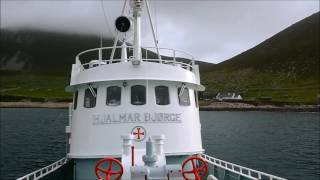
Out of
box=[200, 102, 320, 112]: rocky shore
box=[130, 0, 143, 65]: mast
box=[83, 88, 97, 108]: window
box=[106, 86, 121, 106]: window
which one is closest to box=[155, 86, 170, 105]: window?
box=[106, 86, 121, 106]: window

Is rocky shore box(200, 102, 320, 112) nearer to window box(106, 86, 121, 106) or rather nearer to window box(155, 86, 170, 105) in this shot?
window box(155, 86, 170, 105)

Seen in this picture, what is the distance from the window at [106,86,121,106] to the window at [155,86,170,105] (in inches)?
57.6

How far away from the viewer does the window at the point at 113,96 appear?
1407 centimetres

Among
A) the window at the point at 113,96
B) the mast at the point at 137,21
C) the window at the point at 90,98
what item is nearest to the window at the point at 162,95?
the window at the point at 113,96

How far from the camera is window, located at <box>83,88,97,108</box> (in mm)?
14506

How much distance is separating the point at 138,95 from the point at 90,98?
6.63ft

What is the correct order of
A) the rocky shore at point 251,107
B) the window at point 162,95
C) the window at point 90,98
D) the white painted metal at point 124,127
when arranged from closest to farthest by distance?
the white painted metal at point 124,127, the window at point 162,95, the window at point 90,98, the rocky shore at point 251,107

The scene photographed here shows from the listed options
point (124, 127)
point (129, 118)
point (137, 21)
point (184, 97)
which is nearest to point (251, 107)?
point (184, 97)

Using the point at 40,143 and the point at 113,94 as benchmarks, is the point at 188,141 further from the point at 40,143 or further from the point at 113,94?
the point at 40,143

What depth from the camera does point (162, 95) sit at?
1443 cm

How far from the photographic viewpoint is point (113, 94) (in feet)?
46.5

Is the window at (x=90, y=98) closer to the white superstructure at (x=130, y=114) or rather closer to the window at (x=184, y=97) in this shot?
the white superstructure at (x=130, y=114)

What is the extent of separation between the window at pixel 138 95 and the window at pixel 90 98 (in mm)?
1533

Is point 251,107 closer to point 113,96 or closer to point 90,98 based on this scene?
point 90,98
